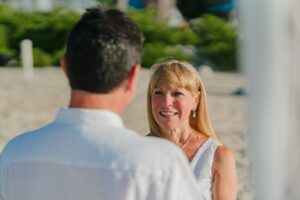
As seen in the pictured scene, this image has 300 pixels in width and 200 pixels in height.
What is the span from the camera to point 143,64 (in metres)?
29.5

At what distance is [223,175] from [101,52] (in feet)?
4.63

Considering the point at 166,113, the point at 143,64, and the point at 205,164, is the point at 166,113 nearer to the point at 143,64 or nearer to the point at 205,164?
the point at 205,164

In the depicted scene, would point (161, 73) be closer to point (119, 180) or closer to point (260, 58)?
point (119, 180)

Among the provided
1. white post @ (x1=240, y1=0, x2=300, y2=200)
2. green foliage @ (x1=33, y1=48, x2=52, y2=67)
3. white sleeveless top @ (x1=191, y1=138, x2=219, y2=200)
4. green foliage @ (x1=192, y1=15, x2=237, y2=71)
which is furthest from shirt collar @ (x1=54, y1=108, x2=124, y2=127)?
green foliage @ (x1=192, y1=15, x2=237, y2=71)

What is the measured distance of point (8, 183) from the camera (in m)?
2.61

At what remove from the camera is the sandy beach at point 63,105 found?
1355 cm

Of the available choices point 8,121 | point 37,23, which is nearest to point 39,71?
point 37,23

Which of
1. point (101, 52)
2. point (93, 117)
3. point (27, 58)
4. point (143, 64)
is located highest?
point (101, 52)

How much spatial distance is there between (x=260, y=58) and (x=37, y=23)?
1243 inches

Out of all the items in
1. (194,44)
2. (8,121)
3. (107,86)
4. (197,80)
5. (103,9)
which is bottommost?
(194,44)

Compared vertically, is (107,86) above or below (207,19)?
above

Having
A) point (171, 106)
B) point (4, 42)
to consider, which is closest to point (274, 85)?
point (171, 106)

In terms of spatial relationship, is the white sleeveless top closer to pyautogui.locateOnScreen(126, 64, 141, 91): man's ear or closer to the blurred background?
pyautogui.locateOnScreen(126, 64, 141, 91): man's ear

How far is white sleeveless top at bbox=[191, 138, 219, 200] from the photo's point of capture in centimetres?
379
